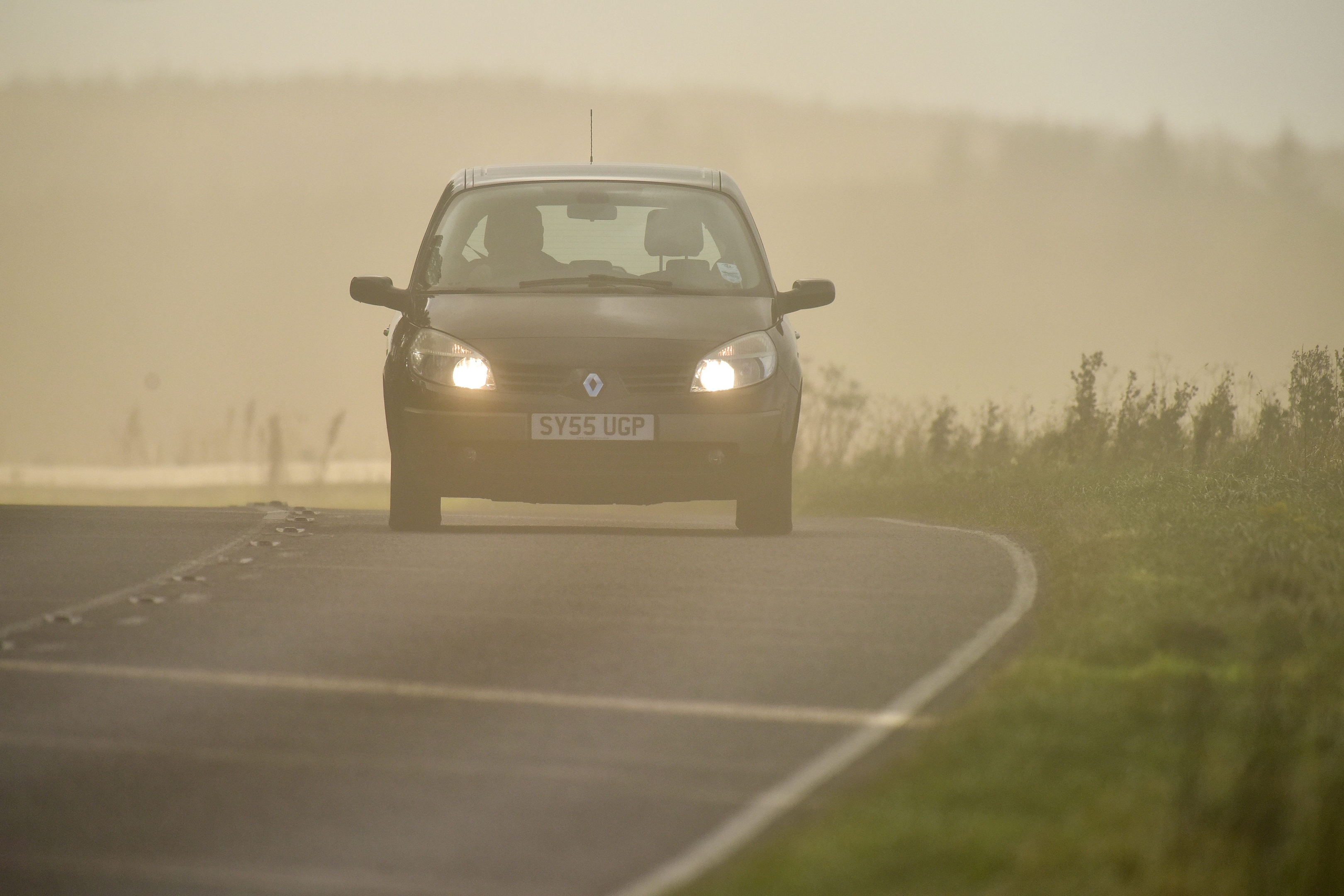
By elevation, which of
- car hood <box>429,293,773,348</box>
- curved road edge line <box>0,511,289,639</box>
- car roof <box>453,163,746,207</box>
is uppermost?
car roof <box>453,163,746,207</box>

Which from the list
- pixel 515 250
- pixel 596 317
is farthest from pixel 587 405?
pixel 515 250

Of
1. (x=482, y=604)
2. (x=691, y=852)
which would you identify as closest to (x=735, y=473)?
(x=482, y=604)

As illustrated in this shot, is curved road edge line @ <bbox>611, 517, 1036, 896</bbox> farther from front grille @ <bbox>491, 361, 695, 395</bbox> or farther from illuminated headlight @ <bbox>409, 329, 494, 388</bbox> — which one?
illuminated headlight @ <bbox>409, 329, 494, 388</bbox>

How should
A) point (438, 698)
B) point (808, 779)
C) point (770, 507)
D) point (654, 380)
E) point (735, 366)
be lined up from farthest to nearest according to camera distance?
point (770, 507)
point (735, 366)
point (654, 380)
point (438, 698)
point (808, 779)

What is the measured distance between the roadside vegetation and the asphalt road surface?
1.15ft

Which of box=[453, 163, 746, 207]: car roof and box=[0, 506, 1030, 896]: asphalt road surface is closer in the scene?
box=[0, 506, 1030, 896]: asphalt road surface

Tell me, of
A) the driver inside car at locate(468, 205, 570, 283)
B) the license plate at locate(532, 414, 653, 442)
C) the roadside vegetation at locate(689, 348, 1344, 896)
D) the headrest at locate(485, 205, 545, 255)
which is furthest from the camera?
the headrest at locate(485, 205, 545, 255)

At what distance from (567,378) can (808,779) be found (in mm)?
6536

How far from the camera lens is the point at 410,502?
13.2 m

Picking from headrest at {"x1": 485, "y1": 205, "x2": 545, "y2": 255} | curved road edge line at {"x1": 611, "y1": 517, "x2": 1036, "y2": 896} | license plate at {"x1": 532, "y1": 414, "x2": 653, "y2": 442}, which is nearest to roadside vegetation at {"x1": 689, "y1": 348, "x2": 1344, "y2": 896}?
curved road edge line at {"x1": 611, "y1": 517, "x2": 1036, "y2": 896}

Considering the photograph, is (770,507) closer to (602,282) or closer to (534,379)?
(602,282)

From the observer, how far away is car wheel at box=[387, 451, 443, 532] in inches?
Answer: 508

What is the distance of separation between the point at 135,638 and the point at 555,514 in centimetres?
806

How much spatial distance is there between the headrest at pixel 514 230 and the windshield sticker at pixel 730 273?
3.82 ft
